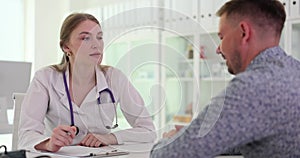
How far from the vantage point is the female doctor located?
1.45m

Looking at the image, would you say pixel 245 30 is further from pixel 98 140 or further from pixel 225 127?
pixel 98 140

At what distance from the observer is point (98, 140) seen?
4.70 ft

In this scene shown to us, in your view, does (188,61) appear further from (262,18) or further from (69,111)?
(69,111)

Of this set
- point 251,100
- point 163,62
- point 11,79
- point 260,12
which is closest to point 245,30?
point 260,12

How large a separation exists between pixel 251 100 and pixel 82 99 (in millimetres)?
920

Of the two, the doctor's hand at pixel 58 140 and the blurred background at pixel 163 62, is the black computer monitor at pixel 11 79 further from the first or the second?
the doctor's hand at pixel 58 140

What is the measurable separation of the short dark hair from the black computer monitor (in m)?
1.26

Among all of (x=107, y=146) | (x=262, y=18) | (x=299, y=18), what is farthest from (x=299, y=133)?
(x=299, y=18)

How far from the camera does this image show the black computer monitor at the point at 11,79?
188 cm

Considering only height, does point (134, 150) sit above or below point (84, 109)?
below

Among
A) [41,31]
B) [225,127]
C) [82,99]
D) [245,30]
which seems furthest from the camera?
[41,31]

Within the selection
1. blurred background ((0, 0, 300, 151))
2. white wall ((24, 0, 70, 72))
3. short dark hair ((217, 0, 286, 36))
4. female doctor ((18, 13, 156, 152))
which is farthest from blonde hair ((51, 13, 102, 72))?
white wall ((24, 0, 70, 72))

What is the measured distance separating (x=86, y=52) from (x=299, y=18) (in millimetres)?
2065

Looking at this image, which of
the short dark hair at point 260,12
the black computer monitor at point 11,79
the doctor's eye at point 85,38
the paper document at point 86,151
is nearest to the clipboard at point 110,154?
the paper document at point 86,151
